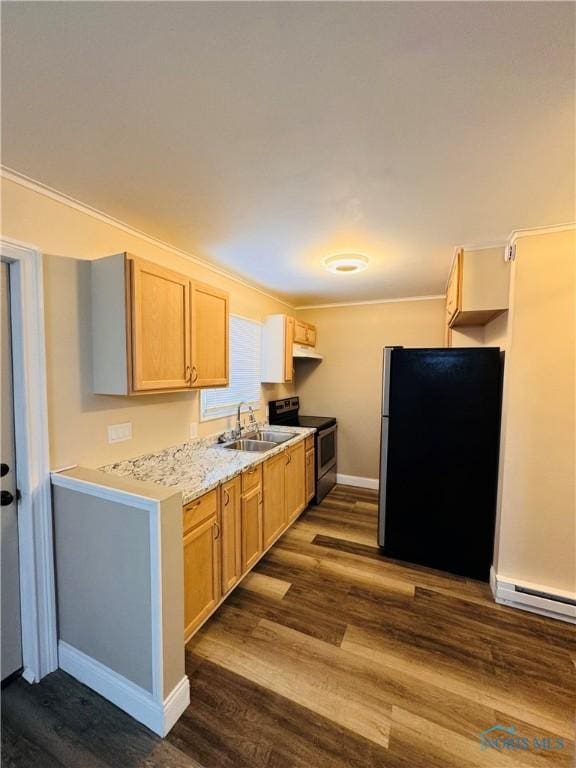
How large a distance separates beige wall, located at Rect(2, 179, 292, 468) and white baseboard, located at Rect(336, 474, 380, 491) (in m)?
3.02

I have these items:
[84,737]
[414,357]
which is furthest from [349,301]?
[84,737]

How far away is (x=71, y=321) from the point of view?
1771 millimetres

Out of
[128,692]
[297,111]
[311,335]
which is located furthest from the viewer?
[311,335]

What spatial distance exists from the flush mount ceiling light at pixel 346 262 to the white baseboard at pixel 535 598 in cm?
253

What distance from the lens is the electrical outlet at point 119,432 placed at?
199 centimetres

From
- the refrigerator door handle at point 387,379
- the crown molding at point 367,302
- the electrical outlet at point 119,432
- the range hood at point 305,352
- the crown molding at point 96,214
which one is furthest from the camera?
the crown molding at point 367,302

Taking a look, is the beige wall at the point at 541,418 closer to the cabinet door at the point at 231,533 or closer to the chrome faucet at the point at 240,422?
the cabinet door at the point at 231,533

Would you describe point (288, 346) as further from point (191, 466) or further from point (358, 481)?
point (358, 481)

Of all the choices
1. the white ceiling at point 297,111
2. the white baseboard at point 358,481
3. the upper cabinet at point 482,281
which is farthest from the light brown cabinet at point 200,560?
the white baseboard at point 358,481

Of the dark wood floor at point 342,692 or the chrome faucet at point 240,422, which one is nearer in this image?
the dark wood floor at point 342,692

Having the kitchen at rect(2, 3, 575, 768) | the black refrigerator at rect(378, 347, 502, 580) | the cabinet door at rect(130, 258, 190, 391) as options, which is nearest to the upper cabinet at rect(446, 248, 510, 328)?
the kitchen at rect(2, 3, 575, 768)

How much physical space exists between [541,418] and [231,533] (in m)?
2.20

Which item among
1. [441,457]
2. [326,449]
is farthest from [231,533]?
[326,449]

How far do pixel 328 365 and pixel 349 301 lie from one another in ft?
3.03
